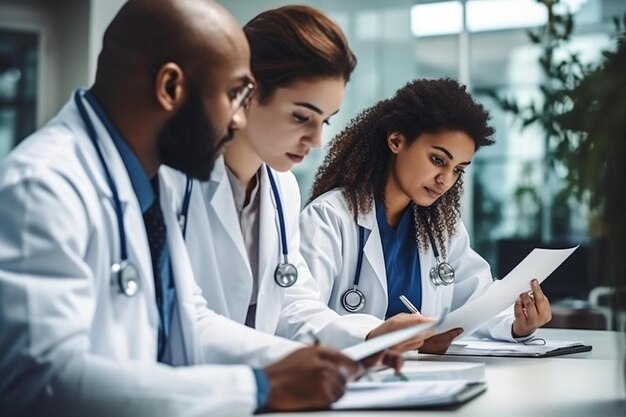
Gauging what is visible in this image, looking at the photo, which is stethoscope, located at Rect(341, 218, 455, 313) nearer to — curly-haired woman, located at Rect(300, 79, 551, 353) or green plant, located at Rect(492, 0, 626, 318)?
curly-haired woman, located at Rect(300, 79, 551, 353)

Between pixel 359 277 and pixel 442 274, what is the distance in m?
0.22

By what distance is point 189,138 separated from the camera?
3.87ft

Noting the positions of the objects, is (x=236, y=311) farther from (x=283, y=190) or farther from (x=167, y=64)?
(x=167, y=64)

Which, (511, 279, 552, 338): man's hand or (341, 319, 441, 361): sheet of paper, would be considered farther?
(511, 279, 552, 338): man's hand

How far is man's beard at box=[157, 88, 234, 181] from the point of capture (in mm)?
1165

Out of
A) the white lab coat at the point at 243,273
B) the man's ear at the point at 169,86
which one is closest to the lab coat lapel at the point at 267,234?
the white lab coat at the point at 243,273

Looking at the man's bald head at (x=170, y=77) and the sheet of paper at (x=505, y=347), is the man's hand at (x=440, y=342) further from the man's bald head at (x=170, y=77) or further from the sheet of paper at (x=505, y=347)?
the man's bald head at (x=170, y=77)

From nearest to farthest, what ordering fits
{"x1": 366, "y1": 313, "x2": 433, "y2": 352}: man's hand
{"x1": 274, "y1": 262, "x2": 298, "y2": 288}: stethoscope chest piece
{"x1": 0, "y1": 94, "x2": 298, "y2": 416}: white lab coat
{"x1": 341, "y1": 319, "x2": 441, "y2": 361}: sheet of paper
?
{"x1": 0, "y1": 94, "x2": 298, "y2": 416}: white lab coat < {"x1": 341, "y1": 319, "x2": 441, "y2": 361}: sheet of paper < {"x1": 366, "y1": 313, "x2": 433, "y2": 352}: man's hand < {"x1": 274, "y1": 262, "x2": 298, "y2": 288}: stethoscope chest piece

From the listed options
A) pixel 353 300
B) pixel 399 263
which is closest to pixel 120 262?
pixel 353 300

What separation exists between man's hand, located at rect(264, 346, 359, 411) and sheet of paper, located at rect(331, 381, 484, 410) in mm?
59

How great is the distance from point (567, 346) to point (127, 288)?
1.07m

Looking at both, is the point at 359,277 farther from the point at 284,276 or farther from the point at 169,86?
the point at 169,86

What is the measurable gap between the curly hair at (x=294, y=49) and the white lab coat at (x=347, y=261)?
481 millimetres

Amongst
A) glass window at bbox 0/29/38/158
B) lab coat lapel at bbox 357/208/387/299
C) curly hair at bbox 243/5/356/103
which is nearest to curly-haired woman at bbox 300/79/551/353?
lab coat lapel at bbox 357/208/387/299
